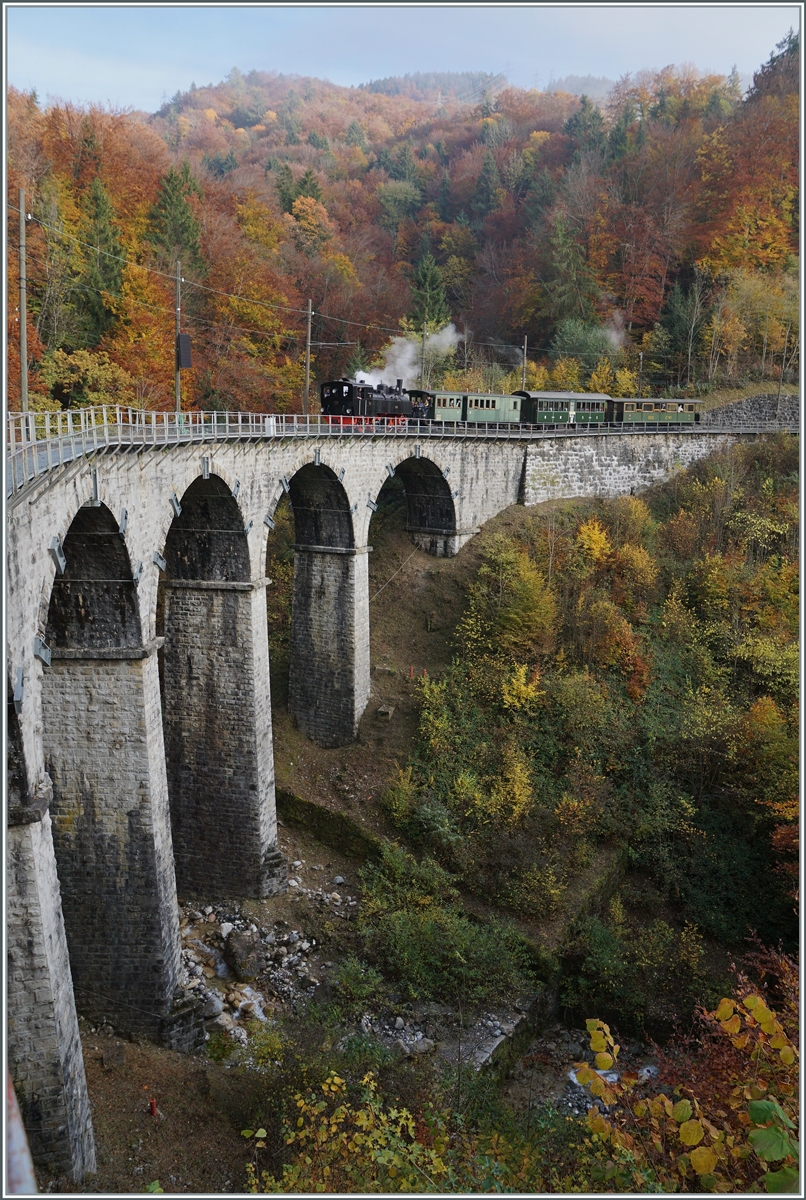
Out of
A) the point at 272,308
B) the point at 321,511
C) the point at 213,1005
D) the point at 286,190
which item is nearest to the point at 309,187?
the point at 286,190

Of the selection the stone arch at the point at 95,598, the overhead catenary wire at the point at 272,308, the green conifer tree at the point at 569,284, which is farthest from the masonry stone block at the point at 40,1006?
the green conifer tree at the point at 569,284

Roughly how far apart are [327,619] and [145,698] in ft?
38.7

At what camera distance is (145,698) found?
17.1 m

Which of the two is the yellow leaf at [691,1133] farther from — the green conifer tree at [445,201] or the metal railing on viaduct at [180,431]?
the green conifer tree at [445,201]

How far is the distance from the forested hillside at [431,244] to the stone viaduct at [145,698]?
11486mm

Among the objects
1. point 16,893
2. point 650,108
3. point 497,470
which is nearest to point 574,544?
point 497,470

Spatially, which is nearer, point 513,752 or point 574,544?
point 513,752

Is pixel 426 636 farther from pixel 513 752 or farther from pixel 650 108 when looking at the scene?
pixel 650 108

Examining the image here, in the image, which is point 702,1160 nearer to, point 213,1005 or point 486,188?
point 213,1005

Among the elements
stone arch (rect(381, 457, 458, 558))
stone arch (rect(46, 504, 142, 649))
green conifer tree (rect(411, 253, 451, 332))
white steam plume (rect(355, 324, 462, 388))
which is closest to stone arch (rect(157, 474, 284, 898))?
stone arch (rect(46, 504, 142, 649))

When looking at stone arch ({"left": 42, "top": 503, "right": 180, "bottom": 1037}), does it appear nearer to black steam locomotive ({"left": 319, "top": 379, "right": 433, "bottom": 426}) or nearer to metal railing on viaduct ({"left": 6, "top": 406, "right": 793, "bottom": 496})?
metal railing on viaduct ({"left": 6, "top": 406, "right": 793, "bottom": 496})

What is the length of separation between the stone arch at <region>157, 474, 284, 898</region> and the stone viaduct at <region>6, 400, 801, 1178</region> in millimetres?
52

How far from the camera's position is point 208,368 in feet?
129

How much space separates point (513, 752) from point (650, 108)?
5532cm
